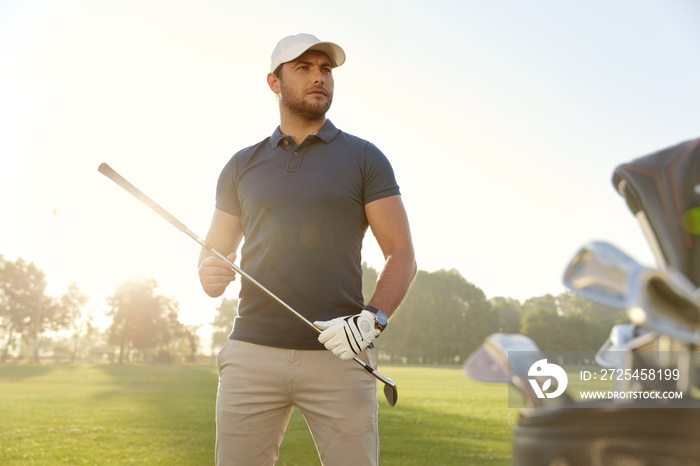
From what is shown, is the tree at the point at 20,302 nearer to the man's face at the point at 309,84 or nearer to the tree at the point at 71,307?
the tree at the point at 71,307

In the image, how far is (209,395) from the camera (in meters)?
20.8

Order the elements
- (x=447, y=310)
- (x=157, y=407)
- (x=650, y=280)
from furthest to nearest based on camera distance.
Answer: (x=447, y=310)
(x=157, y=407)
(x=650, y=280)

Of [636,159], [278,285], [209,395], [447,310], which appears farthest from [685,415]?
[447,310]

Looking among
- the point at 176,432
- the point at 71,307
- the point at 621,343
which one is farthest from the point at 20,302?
the point at 621,343

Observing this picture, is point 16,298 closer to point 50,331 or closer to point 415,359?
point 50,331

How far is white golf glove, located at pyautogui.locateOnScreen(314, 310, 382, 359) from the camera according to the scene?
276cm

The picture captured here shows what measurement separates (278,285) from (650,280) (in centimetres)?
257

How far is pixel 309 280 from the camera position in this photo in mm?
3152

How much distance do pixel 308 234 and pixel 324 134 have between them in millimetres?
594

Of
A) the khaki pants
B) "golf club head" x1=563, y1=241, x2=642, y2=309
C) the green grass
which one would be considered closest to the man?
the khaki pants

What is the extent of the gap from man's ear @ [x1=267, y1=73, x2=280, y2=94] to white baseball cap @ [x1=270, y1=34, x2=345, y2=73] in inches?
3.6

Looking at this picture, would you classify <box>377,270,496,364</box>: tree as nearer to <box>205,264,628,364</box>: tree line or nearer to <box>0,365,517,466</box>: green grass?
<box>205,264,628,364</box>: tree line

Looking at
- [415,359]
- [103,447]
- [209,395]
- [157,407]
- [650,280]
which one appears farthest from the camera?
[415,359]

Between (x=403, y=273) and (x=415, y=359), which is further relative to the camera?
(x=415, y=359)
